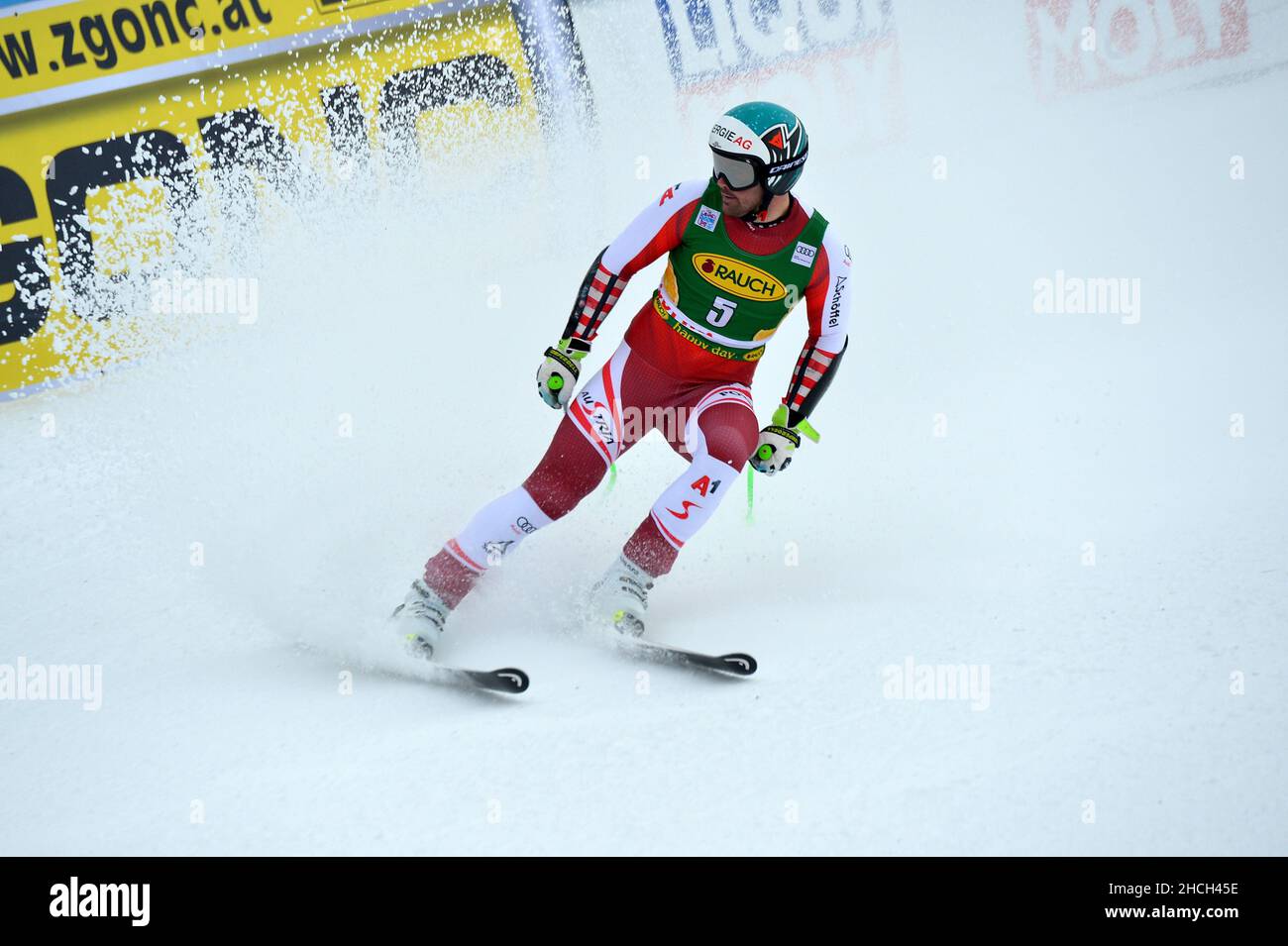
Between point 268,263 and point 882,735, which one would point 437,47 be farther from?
point 882,735

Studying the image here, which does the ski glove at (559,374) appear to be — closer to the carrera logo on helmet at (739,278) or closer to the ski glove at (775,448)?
the carrera logo on helmet at (739,278)

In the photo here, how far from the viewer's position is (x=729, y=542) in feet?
16.4

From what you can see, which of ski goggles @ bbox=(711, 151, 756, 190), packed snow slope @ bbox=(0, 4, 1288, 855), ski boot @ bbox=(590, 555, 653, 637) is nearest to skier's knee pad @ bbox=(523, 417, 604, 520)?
ski boot @ bbox=(590, 555, 653, 637)

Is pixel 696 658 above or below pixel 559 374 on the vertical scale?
below

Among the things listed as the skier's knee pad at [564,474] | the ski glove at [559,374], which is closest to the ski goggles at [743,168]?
the ski glove at [559,374]

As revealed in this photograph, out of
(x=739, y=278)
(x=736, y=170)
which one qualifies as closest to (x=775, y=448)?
(x=739, y=278)

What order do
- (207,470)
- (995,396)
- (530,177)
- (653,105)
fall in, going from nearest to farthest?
(207,470), (995,396), (530,177), (653,105)

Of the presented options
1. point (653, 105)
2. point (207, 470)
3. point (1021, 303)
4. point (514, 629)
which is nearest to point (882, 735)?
point (514, 629)

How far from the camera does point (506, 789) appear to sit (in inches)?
117

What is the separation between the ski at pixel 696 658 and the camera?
3562mm

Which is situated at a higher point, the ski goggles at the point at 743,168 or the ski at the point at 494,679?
the ski goggles at the point at 743,168

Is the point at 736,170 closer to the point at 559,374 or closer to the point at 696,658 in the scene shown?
the point at 559,374

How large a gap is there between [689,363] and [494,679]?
139cm

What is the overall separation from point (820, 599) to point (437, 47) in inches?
205
